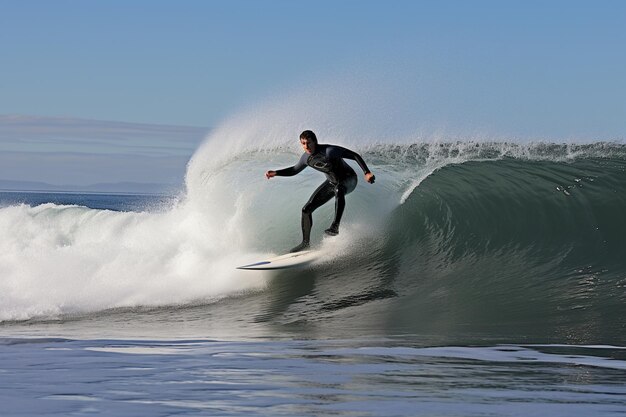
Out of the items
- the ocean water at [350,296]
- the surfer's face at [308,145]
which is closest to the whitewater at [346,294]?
the ocean water at [350,296]

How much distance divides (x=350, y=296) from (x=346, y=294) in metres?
0.10

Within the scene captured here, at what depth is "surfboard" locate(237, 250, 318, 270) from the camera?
39.2 ft

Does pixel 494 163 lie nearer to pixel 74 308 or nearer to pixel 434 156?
pixel 434 156

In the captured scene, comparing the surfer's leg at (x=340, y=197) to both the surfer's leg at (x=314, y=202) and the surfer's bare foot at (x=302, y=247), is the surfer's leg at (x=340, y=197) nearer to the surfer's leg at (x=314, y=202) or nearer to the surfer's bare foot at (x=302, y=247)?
the surfer's leg at (x=314, y=202)

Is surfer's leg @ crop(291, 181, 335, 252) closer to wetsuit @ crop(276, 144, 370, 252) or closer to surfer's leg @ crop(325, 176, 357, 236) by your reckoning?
wetsuit @ crop(276, 144, 370, 252)

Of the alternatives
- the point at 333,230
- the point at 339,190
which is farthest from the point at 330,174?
the point at 333,230

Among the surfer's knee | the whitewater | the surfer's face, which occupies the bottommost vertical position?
the whitewater

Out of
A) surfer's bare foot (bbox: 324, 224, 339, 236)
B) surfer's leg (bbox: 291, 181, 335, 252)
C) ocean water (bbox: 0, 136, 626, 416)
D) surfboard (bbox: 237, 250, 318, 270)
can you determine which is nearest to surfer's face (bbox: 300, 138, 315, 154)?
surfer's leg (bbox: 291, 181, 335, 252)

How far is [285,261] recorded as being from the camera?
474 inches

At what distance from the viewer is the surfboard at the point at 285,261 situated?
11945mm

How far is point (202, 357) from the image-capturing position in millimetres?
7609

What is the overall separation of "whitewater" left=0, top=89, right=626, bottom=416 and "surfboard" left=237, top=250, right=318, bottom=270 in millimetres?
168

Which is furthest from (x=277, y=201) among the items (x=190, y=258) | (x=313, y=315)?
(x=313, y=315)

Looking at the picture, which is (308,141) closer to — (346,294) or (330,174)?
(330,174)
